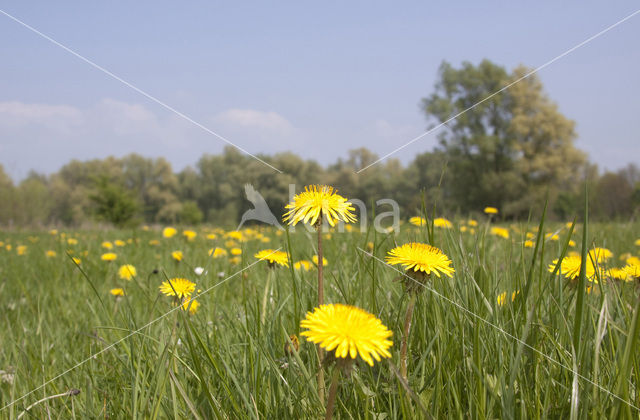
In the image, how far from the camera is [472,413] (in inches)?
33.7

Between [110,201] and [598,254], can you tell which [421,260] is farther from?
[110,201]

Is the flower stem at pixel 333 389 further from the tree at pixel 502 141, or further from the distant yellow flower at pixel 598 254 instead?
the tree at pixel 502 141

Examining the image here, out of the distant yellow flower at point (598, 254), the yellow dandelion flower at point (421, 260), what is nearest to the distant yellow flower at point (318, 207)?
the yellow dandelion flower at point (421, 260)

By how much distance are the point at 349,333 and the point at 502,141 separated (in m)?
26.5

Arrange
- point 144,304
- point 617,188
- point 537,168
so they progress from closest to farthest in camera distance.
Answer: point 144,304
point 537,168
point 617,188

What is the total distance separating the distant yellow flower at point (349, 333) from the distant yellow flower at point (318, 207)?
253mm

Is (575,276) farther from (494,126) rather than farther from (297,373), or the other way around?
(494,126)

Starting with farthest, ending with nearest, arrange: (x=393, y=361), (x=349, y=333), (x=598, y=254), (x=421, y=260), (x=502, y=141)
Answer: (x=502, y=141), (x=598, y=254), (x=393, y=361), (x=421, y=260), (x=349, y=333)

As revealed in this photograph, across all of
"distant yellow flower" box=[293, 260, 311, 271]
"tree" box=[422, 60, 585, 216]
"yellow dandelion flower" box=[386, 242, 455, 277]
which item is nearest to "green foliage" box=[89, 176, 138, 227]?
"tree" box=[422, 60, 585, 216]

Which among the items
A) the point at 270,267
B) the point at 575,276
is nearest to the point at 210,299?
the point at 270,267

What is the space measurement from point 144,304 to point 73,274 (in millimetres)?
1285

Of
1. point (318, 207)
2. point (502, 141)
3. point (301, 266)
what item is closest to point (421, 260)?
point (318, 207)

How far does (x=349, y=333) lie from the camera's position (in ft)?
1.96

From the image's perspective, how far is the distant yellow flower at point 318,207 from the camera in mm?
862
